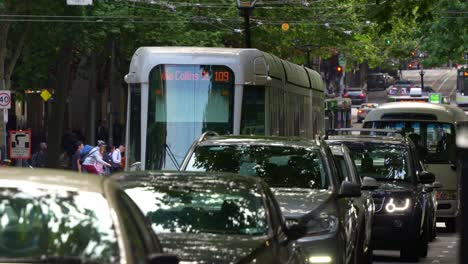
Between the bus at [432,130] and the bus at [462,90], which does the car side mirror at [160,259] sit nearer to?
→ the bus at [432,130]

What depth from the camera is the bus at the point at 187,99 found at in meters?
20.8

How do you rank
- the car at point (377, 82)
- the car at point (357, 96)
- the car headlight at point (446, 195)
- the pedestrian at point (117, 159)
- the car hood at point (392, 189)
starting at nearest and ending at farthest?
the car hood at point (392, 189)
the car headlight at point (446, 195)
the pedestrian at point (117, 159)
the car at point (357, 96)
the car at point (377, 82)

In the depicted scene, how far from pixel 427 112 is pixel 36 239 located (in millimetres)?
21660

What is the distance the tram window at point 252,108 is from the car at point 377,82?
328 ft

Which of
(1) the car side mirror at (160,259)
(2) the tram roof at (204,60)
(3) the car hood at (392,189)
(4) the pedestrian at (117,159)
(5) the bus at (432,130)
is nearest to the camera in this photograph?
(1) the car side mirror at (160,259)

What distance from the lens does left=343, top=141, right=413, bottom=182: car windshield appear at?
19531mm

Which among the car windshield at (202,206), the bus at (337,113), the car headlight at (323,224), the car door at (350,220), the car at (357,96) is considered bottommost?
the car at (357,96)

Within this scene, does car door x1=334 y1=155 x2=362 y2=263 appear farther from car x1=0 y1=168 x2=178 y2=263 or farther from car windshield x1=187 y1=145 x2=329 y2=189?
car x1=0 y1=168 x2=178 y2=263

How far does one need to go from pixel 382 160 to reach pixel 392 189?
105cm

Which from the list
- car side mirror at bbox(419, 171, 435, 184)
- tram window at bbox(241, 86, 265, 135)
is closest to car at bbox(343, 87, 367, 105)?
tram window at bbox(241, 86, 265, 135)

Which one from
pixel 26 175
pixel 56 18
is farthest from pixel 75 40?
pixel 26 175

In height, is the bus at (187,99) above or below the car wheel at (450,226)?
above

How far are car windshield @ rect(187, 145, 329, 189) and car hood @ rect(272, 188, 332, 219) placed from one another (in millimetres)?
316

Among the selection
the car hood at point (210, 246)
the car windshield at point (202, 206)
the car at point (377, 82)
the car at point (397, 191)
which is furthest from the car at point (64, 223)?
the car at point (377, 82)
